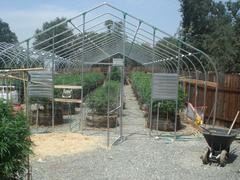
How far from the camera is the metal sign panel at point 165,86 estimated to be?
12.0 meters

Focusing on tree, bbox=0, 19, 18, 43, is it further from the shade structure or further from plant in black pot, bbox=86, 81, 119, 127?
plant in black pot, bbox=86, 81, 119, 127

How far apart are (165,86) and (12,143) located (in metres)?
7.59

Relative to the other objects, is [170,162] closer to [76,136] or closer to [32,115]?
[76,136]

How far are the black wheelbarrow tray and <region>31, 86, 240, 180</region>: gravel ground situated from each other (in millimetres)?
165

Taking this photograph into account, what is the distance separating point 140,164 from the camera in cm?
888

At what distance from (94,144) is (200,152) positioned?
2.68m

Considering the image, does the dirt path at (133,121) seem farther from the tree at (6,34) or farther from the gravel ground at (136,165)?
the tree at (6,34)

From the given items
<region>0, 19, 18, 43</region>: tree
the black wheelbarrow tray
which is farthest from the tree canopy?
<region>0, 19, 18, 43</region>: tree

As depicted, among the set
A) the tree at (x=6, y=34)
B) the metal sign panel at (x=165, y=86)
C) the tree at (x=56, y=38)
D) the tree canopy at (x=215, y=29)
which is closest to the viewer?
the metal sign panel at (x=165, y=86)

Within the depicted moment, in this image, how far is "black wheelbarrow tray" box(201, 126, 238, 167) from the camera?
28.7ft

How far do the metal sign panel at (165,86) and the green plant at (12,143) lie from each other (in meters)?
7.00

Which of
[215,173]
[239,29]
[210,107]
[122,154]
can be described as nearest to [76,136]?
[122,154]

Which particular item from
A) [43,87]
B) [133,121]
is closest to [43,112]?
[43,87]

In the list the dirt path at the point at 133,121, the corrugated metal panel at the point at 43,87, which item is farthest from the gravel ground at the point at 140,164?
the corrugated metal panel at the point at 43,87
